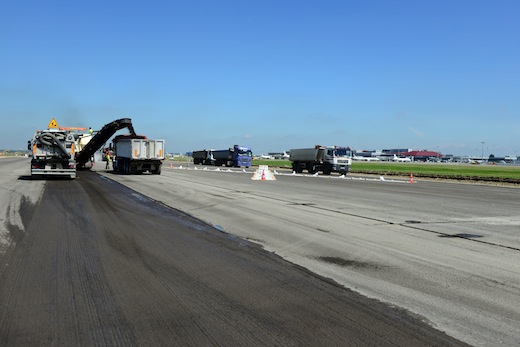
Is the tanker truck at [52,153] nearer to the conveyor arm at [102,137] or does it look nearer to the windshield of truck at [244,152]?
the conveyor arm at [102,137]

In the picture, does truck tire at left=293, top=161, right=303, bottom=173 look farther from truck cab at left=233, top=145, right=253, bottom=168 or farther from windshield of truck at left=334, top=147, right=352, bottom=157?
truck cab at left=233, top=145, right=253, bottom=168

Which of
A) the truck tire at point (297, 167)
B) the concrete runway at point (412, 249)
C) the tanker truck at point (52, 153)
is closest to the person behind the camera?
the concrete runway at point (412, 249)

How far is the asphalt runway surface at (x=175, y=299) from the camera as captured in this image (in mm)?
4176

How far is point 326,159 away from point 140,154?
59.2 feet

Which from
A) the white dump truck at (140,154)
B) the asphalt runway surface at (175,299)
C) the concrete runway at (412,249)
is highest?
the white dump truck at (140,154)

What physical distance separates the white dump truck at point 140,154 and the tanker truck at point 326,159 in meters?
16.1

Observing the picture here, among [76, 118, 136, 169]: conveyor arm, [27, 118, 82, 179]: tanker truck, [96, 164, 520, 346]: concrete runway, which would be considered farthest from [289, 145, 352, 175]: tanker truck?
[96, 164, 520, 346]: concrete runway

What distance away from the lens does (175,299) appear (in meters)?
5.22

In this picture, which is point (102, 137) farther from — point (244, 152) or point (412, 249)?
point (412, 249)

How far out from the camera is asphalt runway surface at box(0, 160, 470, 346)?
4176 mm

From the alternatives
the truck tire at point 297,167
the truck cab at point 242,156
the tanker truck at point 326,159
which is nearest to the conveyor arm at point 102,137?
the tanker truck at point 326,159

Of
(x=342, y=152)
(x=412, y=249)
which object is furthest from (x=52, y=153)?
(x=342, y=152)

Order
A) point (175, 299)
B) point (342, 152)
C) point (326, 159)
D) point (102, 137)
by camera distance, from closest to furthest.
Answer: point (175, 299), point (102, 137), point (342, 152), point (326, 159)

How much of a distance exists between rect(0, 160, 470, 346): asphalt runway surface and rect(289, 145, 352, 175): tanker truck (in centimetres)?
3542
